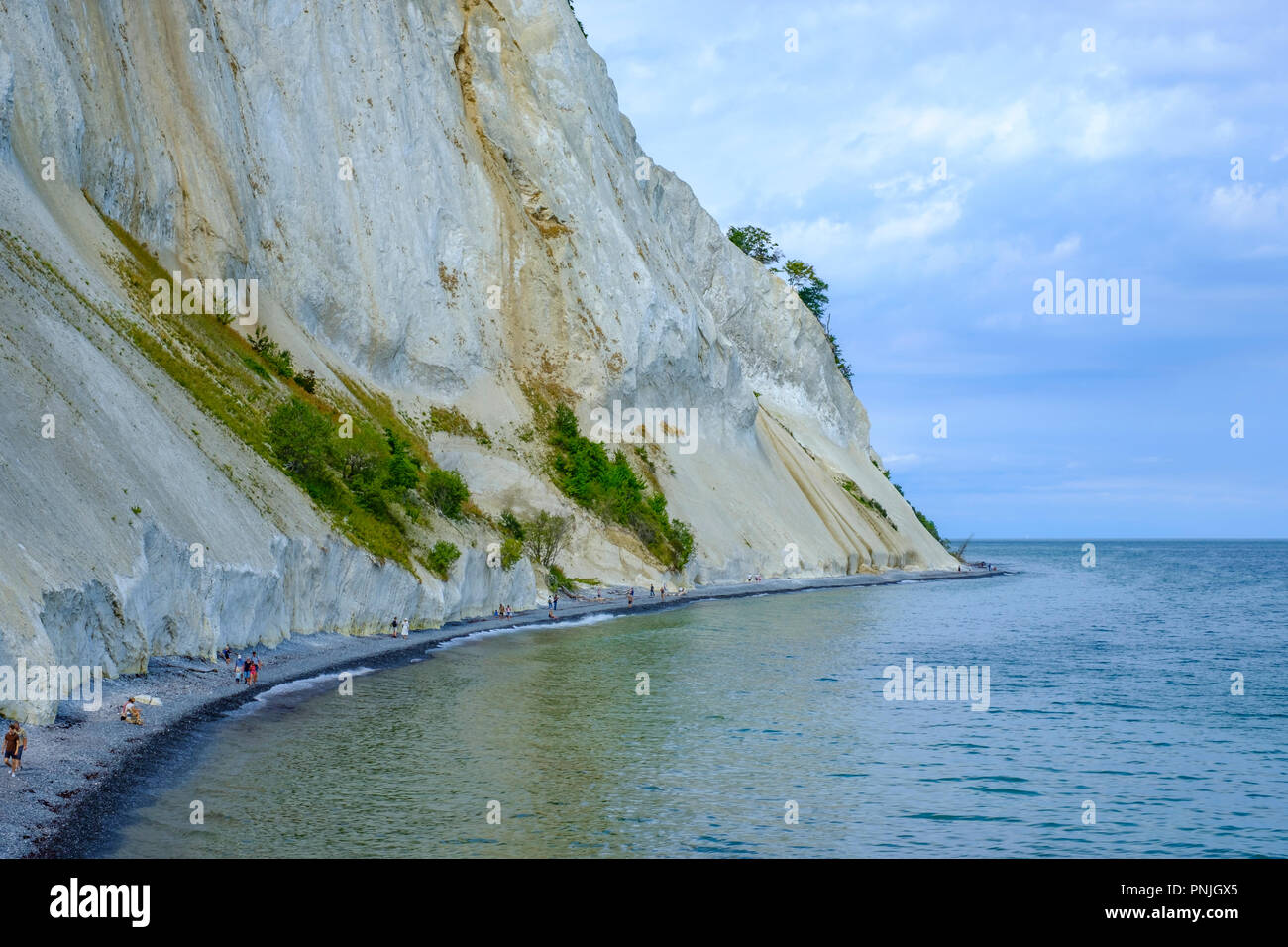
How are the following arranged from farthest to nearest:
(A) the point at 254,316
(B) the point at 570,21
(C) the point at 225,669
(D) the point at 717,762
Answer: (B) the point at 570,21 → (A) the point at 254,316 → (C) the point at 225,669 → (D) the point at 717,762

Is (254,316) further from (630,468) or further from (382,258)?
(630,468)

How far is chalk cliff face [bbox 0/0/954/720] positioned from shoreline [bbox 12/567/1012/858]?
814mm

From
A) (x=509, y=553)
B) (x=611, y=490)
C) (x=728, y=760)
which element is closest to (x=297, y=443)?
(x=509, y=553)

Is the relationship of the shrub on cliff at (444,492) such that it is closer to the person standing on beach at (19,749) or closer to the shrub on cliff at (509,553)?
the shrub on cliff at (509,553)

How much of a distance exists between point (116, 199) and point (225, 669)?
2438cm

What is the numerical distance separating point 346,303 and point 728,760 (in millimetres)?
40787

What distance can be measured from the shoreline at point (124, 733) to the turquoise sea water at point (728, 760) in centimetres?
63

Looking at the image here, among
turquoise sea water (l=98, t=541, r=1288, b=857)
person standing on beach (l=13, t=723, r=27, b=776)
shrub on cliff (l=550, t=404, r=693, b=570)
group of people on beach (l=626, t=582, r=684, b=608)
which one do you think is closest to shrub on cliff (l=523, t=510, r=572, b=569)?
group of people on beach (l=626, t=582, r=684, b=608)

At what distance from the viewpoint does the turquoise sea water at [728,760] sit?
19766mm

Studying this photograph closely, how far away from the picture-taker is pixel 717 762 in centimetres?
2595

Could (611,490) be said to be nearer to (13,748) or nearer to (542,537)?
(542,537)

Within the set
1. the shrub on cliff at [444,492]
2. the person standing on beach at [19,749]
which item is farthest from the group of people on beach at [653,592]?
the person standing on beach at [19,749]
